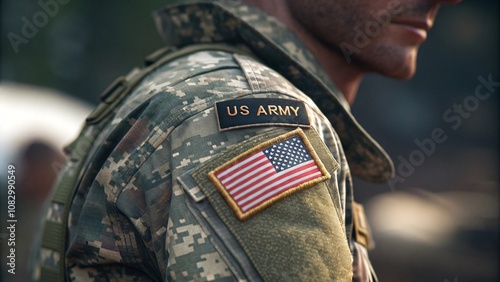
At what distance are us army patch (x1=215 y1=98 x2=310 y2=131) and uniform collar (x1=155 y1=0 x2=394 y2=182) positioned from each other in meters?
0.38

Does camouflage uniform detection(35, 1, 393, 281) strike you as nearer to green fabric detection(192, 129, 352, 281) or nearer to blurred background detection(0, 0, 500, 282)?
green fabric detection(192, 129, 352, 281)

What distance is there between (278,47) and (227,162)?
21.7 inches

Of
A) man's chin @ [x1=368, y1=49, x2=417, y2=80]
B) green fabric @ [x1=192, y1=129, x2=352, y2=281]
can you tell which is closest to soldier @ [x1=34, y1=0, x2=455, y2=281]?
green fabric @ [x1=192, y1=129, x2=352, y2=281]

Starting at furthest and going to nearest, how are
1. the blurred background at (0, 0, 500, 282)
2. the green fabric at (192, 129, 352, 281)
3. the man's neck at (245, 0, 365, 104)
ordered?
the blurred background at (0, 0, 500, 282), the man's neck at (245, 0, 365, 104), the green fabric at (192, 129, 352, 281)

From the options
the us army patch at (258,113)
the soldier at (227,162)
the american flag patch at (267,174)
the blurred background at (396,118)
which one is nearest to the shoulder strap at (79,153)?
the soldier at (227,162)

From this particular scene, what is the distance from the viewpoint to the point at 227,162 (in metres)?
1.45

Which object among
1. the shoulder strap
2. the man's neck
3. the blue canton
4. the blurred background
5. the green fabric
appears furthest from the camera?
the blurred background

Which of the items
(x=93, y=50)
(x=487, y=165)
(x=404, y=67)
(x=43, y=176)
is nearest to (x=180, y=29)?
(x=404, y=67)

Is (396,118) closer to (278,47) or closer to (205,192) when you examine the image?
(278,47)

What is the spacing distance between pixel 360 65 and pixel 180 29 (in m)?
0.58

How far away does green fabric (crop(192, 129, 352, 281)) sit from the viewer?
4.42ft

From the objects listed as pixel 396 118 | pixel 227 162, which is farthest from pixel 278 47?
pixel 396 118

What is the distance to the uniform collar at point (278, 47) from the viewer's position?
191cm

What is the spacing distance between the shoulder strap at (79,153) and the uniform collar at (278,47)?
62 millimetres
